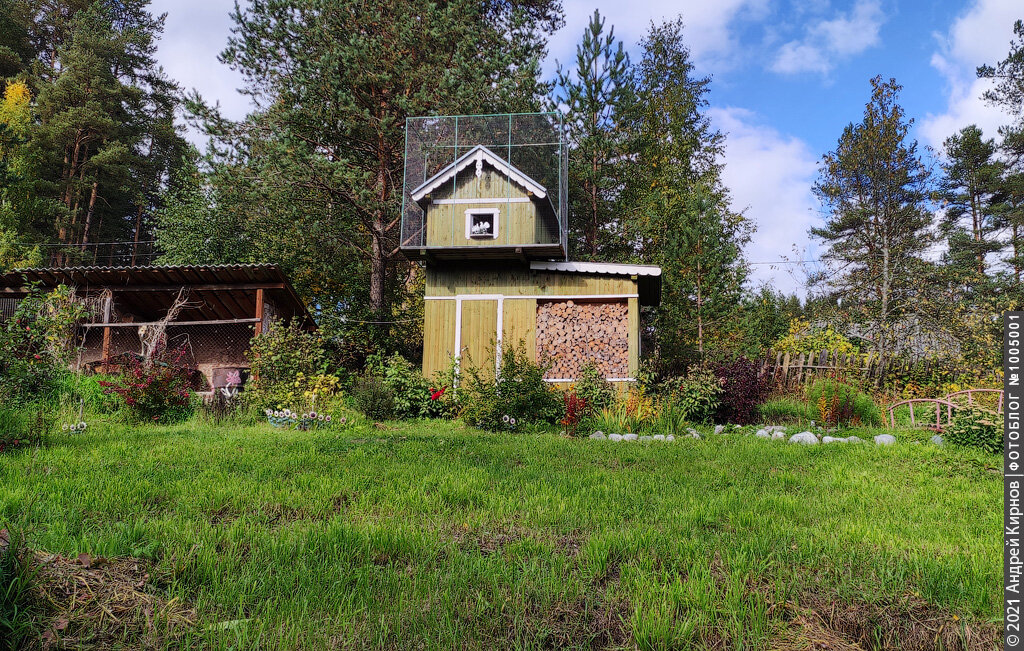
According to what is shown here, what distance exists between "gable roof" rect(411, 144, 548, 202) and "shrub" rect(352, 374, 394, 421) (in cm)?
431

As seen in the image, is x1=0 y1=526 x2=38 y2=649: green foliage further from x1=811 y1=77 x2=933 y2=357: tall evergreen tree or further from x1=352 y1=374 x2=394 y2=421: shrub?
x1=811 y1=77 x2=933 y2=357: tall evergreen tree

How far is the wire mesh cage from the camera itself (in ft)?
39.3

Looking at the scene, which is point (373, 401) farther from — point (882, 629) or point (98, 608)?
point (882, 629)

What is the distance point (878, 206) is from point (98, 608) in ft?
76.2

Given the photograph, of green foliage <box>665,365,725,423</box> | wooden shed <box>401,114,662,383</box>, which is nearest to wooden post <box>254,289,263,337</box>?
wooden shed <box>401,114,662,383</box>

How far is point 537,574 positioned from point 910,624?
152 cm

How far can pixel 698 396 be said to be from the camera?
9.80 meters

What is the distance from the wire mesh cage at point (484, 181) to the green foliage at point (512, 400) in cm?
354

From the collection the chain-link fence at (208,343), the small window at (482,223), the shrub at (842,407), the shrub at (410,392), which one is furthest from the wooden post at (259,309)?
the shrub at (842,407)

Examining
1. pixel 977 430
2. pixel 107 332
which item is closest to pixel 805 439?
pixel 977 430

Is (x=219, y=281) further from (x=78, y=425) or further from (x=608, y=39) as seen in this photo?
(x=608, y=39)

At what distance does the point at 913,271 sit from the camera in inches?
665

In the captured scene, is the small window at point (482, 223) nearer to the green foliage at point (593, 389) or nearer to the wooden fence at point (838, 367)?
the green foliage at point (593, 389)

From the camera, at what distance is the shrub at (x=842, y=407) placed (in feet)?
31.2
